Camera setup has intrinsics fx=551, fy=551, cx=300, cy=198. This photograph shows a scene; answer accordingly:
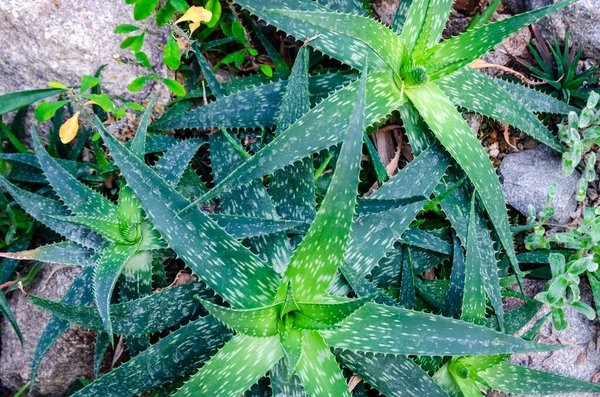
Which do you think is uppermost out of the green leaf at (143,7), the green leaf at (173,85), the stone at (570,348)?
the green leaf at (143,7)

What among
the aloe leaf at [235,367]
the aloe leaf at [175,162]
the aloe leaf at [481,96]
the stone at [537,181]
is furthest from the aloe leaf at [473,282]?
the aloe leaf at [175,162]

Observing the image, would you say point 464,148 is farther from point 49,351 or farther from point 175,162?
point 49,351

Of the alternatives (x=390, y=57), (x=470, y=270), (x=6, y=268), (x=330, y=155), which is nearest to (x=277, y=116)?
(x=330, y=155)

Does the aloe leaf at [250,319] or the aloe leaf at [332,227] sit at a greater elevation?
the aloe leaf at [332,227]

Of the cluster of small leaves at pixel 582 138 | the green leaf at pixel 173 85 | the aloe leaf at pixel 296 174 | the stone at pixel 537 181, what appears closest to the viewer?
the aloe leaf at pixel 296 174

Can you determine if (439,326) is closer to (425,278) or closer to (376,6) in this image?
(425,278)

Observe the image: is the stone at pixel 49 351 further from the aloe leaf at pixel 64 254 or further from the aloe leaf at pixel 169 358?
the aloe leaf at pixel 169 358
